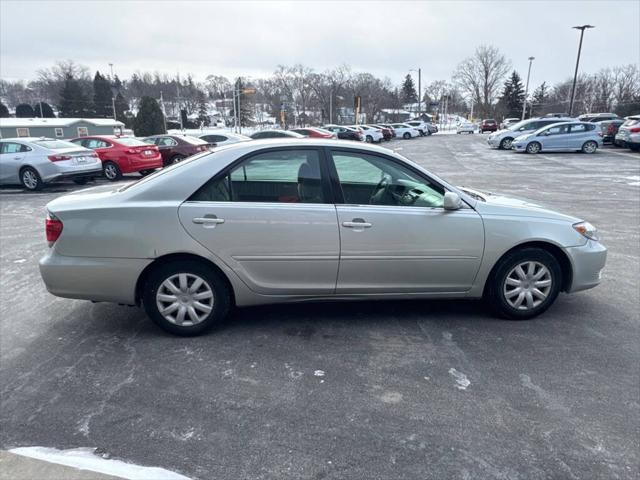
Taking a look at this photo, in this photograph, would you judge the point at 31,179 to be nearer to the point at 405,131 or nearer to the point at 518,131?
the point at 518,131

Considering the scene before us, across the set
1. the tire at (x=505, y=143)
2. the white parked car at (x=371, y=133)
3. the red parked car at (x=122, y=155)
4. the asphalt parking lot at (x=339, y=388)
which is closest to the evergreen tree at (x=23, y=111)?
the white parked car at (x=371, y=133)

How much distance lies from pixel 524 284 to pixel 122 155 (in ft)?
44.1

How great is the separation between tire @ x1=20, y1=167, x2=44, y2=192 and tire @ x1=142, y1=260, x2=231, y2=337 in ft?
34.8

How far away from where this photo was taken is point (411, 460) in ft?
7.89

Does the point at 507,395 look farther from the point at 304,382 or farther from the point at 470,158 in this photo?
the point at 470,158

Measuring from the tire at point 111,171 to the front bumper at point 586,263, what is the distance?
13.8 meters

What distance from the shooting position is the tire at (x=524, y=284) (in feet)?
13.0

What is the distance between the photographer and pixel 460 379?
3170mm

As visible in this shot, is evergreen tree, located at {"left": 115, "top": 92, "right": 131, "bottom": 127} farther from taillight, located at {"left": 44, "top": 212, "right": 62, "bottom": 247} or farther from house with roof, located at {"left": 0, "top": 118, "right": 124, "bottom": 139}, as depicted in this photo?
taillight, located at {"left": 44, "top": 212, "right": 62, "bottom": 247}

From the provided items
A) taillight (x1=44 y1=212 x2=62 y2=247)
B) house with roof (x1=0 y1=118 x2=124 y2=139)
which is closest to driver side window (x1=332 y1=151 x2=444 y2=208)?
taillight (x1=44 y1=212 x2=62 y2=247)

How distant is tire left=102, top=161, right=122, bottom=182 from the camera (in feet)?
47.6

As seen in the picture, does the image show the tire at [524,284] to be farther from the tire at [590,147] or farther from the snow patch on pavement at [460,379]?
the tire at [590,147]

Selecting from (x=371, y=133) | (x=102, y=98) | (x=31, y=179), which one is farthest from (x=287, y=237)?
(x=102, y=98)

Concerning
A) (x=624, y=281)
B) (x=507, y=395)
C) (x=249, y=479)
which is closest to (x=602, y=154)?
(x=624, y=281)
